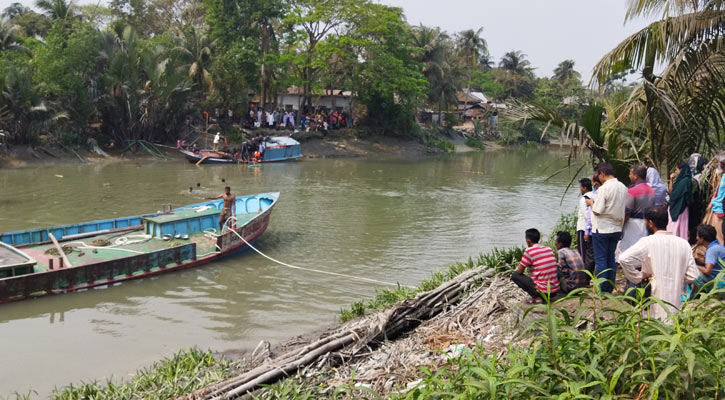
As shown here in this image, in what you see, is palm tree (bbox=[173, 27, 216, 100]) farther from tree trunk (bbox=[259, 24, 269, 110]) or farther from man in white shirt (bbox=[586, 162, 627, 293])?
man in white shirt (bbox=[586, 162, 627, 293])

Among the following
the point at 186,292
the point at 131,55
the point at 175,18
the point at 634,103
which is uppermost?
the point at 175,18

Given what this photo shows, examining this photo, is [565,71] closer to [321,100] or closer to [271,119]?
[321,100]

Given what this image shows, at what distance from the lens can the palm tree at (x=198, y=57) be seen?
34.7 m

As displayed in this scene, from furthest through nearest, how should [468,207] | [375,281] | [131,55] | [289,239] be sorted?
[131,55] < [468,207] < [289,239] < [375,281]

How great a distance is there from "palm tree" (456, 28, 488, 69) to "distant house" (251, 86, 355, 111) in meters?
23.6

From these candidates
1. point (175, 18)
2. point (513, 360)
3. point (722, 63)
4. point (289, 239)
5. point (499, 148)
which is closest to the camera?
point (513, 360)

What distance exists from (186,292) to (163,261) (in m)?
0.89

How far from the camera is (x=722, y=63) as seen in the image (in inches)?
317

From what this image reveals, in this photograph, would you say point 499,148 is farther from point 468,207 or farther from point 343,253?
point 343,253

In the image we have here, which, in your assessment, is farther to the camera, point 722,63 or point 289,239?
point 289,239

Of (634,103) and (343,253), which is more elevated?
(634,103)

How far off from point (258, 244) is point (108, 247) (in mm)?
3766

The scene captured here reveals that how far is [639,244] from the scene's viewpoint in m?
4.79

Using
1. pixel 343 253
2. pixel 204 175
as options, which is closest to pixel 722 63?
pixel 343 253
